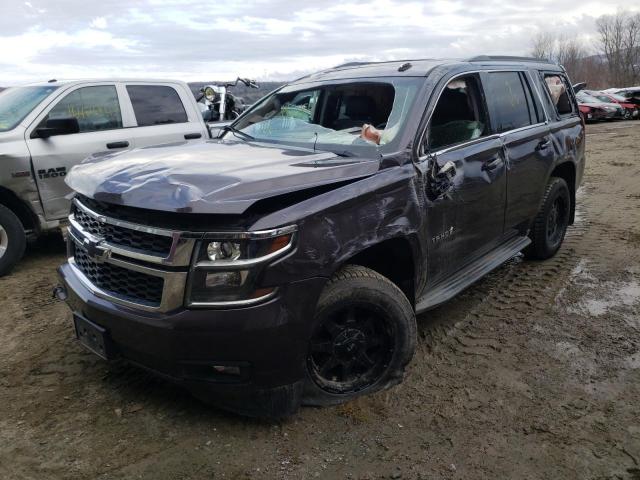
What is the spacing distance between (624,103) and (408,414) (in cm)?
2754

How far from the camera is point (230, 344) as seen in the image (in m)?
2.57

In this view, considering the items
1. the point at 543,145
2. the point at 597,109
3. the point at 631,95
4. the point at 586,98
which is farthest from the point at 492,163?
the point at 631,95

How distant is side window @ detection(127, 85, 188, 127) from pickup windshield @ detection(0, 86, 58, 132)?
0.90 metres

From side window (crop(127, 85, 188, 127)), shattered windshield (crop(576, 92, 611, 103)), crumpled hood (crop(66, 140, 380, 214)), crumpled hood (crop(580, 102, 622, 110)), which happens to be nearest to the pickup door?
side window (crop(127, 85, 188, 127))

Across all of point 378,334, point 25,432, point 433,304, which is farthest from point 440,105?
point 25,432

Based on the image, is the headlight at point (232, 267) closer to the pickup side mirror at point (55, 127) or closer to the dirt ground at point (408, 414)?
the dirt ground at point (408, 414)

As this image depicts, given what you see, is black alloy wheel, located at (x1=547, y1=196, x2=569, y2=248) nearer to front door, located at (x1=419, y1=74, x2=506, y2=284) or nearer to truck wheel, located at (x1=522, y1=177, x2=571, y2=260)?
truck wheel, located at (x1=522, y1=177, x2=571, y2=260)

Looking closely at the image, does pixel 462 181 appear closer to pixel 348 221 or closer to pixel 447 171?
pixel 447 171

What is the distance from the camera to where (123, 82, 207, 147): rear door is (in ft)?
21.1

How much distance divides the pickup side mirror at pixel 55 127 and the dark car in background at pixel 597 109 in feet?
77.7

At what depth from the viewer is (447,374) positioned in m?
3.49

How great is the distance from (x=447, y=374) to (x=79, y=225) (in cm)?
238

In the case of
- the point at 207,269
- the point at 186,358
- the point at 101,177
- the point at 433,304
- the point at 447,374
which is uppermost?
the point at 101,177

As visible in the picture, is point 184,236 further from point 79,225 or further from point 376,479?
point 376,479
